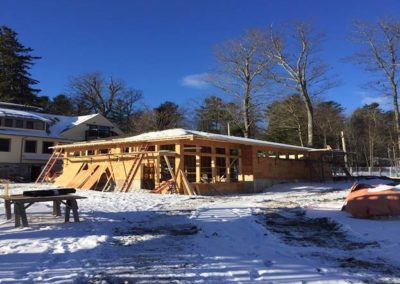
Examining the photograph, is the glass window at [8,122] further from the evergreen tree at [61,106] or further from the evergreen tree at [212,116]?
the evergreen tree at [212,116]

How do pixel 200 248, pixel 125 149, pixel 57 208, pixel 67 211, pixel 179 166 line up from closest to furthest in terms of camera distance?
pixel 200 248, pixel 67 211, pixel 57 208, pixel 179 166, pixel 125 149

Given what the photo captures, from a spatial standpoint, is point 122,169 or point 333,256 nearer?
point 333,256

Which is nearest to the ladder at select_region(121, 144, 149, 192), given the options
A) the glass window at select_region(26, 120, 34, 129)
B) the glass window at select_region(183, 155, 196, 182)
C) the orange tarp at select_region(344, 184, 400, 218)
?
the glass window at select_region(183, 155, 196, 182)

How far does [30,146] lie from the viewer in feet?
133

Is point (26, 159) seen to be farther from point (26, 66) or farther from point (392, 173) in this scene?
point (392, 173)

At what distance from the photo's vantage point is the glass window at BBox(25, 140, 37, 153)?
40156 mm

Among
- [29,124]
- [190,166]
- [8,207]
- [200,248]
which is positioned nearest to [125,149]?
[190,166]

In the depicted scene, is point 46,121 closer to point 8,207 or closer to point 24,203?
point 8,207

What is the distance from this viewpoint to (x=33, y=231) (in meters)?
8.77

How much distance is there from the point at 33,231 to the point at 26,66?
5365 centimetres

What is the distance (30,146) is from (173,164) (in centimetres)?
2201

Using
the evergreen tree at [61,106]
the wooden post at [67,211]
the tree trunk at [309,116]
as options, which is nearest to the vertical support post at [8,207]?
the wooden post at [67,211]

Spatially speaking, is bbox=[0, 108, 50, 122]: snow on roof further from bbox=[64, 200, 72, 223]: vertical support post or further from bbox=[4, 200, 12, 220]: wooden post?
bbox=[64, 200, 72, 223]: vertical support post

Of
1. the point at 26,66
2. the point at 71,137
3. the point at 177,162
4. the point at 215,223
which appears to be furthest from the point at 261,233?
the point at 26,66
